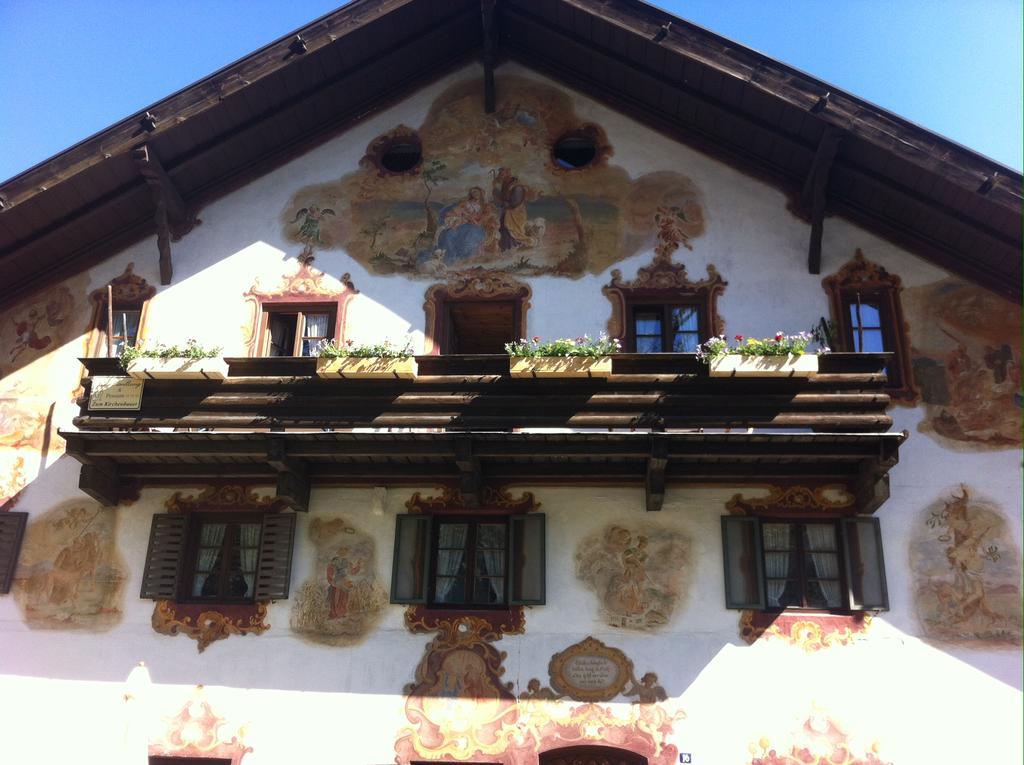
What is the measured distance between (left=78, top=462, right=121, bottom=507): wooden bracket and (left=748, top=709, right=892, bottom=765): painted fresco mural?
8.04 meters

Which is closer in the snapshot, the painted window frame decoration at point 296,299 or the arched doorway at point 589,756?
the arched doorway at point 589,756

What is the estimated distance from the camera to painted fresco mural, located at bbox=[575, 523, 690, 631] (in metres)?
12.0

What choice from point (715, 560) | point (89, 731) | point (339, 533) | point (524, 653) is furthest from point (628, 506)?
point (89, 731)

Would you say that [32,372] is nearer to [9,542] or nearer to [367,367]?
[9,542]

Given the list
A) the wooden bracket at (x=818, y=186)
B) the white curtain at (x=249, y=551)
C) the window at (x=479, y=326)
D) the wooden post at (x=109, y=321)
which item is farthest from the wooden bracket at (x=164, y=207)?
the wooden bracket at (x=818, y=186)

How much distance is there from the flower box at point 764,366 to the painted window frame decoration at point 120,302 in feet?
24.9

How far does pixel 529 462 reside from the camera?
40.8ft

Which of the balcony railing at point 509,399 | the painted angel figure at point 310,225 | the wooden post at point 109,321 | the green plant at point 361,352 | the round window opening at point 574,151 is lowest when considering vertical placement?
the balcony railing at point 509,399

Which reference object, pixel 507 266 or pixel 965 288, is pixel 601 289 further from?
pixel 965 288

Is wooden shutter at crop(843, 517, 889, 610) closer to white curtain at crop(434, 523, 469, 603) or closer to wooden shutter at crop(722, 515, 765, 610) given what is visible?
wooden shutter at crop(722, 515, 765, 610)

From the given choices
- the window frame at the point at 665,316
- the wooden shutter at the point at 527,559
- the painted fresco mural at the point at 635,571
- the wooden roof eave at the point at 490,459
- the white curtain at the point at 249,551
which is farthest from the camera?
the window frame at the point at 665,316

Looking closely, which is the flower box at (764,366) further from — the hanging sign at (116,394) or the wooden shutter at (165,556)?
the hanging sign at (116,394)

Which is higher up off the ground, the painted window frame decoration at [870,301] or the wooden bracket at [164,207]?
the wooden bracket at [164,207]

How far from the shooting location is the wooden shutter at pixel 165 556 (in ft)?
41.1
